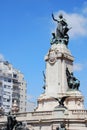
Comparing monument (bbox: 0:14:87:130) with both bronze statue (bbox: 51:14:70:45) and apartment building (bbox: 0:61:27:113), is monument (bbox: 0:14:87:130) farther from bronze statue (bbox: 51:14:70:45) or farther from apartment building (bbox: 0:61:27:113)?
apartment building (bbox: 0:61:27:113)

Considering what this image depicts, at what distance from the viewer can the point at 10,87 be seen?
112375mm

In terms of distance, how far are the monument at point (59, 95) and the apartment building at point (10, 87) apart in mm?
46560

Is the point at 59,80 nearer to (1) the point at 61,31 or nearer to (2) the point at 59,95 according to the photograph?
(2) the point at 59,95

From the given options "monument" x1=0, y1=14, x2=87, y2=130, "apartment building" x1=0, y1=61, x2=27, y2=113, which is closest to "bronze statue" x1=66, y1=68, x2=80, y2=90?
"monument" x1=0, y1=14, x2=87, y2=130

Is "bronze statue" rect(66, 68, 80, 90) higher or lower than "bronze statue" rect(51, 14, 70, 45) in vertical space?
lower

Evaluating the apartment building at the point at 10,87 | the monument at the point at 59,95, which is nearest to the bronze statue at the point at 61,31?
the monument at the point at 59,95

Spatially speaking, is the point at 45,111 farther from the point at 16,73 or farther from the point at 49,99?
the point at 16,73

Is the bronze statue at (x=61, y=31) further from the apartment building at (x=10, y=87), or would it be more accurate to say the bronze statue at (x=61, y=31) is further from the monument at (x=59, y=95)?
the apartment building at (x=10, y=87)

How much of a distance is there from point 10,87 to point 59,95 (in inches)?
2188

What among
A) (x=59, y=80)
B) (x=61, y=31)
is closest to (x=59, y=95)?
(x=59, y=80)

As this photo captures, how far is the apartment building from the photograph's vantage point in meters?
109

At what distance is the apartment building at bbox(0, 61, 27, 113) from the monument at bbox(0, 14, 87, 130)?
46.6 meters

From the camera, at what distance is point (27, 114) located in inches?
2211

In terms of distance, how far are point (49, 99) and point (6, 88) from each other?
53.0 m
